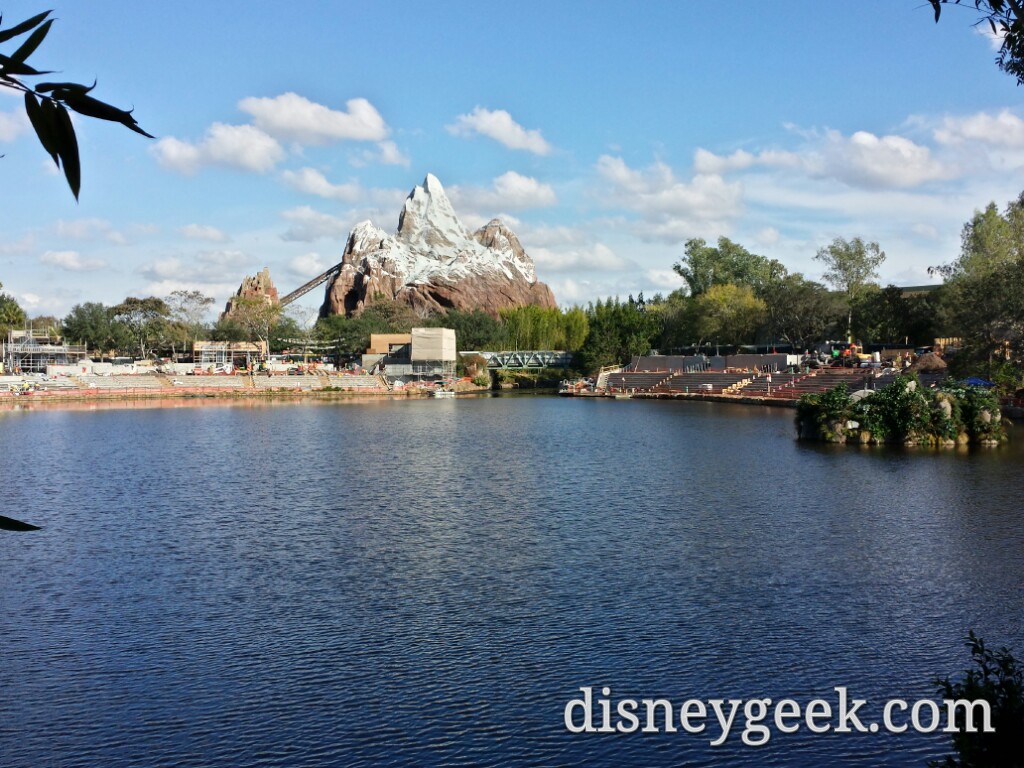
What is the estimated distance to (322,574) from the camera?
54.1 feet

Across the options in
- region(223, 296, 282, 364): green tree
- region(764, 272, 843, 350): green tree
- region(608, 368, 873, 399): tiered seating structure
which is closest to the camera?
region(608, 368, 873, 399): tiered seating structure

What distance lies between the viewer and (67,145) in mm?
2555

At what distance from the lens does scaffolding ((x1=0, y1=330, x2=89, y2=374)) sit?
87938 millimetres

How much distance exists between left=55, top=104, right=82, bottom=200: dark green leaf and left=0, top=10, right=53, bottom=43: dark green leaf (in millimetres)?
211

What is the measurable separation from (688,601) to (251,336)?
103m

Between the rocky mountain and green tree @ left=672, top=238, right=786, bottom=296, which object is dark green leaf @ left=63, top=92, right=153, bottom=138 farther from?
the rocky mountain

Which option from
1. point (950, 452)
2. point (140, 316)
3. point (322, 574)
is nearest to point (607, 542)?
point (322, 574)

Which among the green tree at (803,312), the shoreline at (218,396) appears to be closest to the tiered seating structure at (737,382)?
the shoreline at (218,396)

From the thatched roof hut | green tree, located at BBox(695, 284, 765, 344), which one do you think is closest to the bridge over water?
green tree, located at BBox(695, 284, 765, 344)

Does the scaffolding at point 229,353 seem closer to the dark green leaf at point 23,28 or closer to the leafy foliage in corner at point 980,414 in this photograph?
the leafy foliage in corner at point 980,414

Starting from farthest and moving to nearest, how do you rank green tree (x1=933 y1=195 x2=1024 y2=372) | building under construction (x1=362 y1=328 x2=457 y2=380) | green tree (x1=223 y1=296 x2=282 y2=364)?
green tree (x1=223 y1=296 x2=282 y2=364) → building under construction (x1=362 y1=328 x2=457 y2=380) → green tree (x1=933 y1=195 x2=1024 y2=372)

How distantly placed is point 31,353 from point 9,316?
39.5ft

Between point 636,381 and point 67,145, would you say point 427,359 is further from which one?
point 67,145

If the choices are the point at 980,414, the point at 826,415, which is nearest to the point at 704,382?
the point at 826,415
